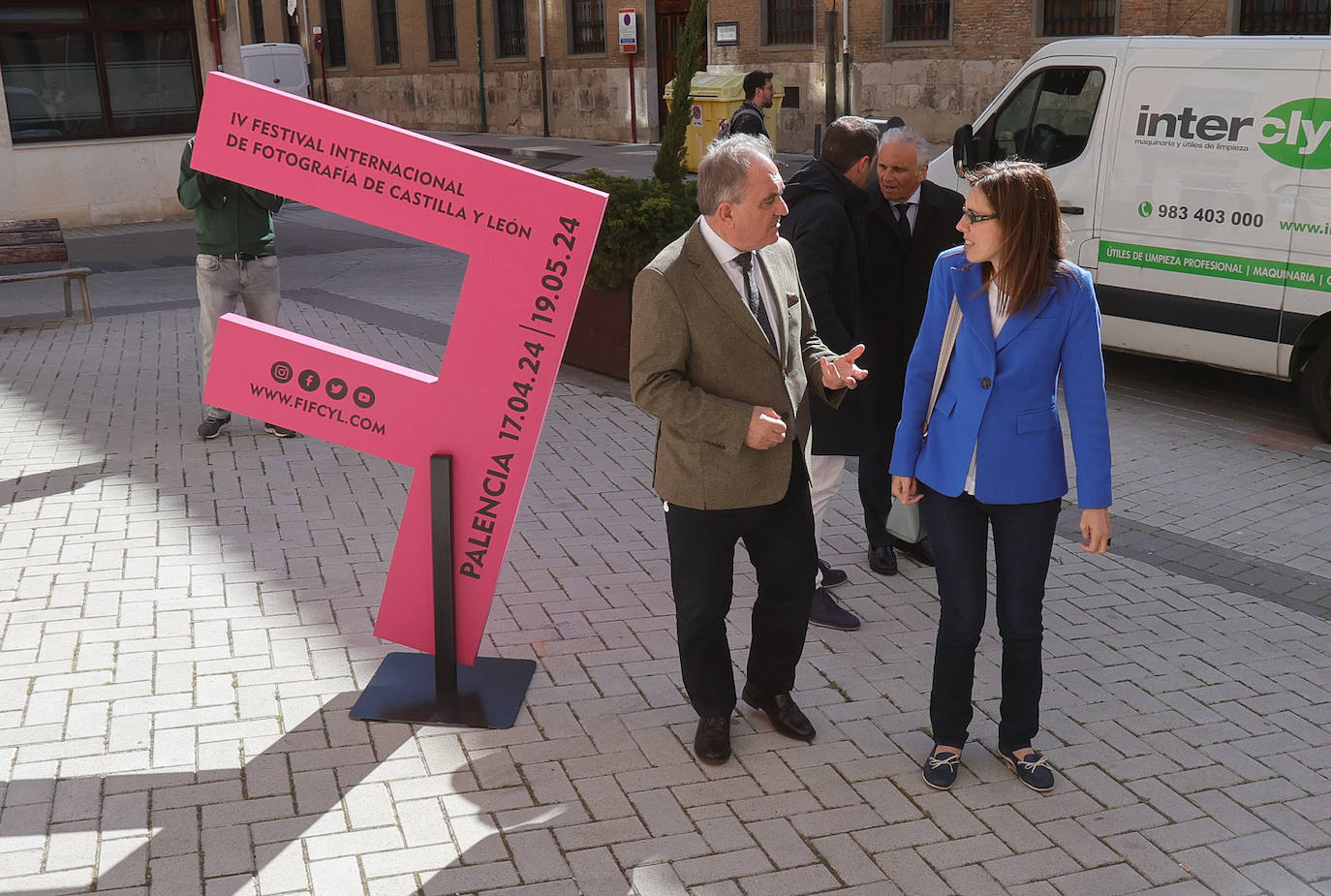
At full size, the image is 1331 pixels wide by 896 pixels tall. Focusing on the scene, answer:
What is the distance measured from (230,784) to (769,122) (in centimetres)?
1769

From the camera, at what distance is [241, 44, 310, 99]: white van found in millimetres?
27266

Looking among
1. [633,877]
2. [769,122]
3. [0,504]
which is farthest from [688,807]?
[769,122]

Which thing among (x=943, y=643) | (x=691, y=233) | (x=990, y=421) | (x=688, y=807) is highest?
(x=691, y=233)

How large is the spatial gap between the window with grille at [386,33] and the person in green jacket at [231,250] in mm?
29202

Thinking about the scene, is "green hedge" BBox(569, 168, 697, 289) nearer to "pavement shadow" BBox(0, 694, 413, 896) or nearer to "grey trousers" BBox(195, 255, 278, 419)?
"grey trousers" BBox(195, 255, 278, 419)

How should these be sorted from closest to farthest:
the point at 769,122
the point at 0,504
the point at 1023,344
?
the point at 1023,344
the point at 0,504
the point at 769,122

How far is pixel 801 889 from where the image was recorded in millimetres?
3504

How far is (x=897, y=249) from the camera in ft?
17.4

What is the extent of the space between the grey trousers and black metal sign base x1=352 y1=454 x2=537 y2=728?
3.45m

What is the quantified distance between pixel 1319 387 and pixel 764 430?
17.1 feet

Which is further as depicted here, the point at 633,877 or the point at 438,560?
the point at 438,560

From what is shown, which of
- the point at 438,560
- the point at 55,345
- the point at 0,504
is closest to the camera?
the point at 438,560

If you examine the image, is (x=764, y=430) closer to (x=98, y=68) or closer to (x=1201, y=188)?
(x=1201, y=188)

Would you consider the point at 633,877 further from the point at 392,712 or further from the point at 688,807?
the point at 392,712
